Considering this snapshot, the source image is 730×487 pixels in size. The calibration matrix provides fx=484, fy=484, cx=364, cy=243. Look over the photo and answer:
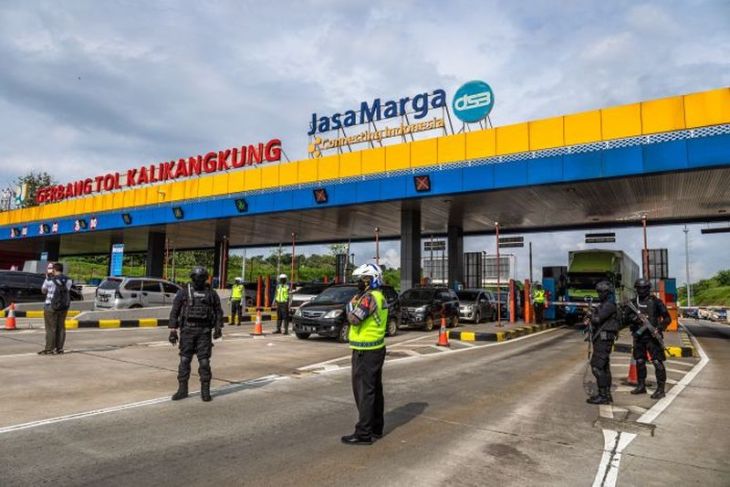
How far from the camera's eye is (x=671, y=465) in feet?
14.4

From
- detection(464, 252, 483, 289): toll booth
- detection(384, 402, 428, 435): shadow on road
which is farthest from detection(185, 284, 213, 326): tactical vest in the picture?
detection(464, 252, 483, 289): toll booth

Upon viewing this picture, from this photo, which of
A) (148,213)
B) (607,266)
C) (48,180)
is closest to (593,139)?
(607,266)

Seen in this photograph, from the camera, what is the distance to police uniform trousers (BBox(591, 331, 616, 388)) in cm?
681

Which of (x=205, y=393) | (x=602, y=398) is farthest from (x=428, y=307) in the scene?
(x=205, y=393)

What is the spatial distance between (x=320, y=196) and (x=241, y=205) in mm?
5036

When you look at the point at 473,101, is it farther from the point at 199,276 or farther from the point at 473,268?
the point at 199,276

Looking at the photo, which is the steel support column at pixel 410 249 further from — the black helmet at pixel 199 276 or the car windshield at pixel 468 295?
the black helmet at pixel 199 276

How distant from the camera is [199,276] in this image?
21.9ft

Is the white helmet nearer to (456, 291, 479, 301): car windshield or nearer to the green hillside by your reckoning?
(456, 291, 479, 301): car windshield

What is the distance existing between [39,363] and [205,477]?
21.9ft

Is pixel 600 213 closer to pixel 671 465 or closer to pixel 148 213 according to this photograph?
pixel 671 465

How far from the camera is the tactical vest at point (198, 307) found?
6.59 meters

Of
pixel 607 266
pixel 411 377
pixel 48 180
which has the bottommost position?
pixel 411 377

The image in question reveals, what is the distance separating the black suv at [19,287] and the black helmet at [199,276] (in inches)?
709
